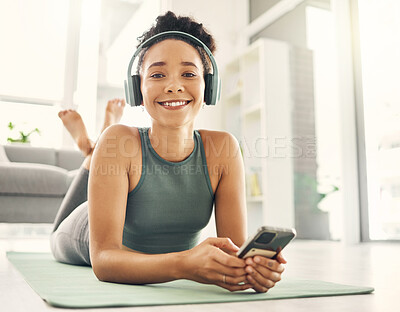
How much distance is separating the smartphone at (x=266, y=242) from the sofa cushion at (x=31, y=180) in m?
2.44

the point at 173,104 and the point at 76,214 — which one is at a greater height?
the point at 173,104

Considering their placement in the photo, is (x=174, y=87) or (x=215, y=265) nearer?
(x=215, y=265)

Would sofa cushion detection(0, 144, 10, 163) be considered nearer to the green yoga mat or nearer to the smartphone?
the green yoga mat

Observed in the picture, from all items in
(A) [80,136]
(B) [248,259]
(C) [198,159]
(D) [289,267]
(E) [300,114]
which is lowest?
(D) [289,267]

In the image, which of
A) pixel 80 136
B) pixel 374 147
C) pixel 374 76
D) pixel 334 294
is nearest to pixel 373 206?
pixel 374 147

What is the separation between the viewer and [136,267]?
2.93 feet

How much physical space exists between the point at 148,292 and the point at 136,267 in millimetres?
72

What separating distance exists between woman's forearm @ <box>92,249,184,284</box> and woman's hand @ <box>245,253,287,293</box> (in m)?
0.14

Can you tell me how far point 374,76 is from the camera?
3318mm

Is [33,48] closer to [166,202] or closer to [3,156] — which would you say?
[3,156]

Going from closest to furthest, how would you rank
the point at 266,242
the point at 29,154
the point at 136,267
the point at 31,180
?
the point at 266,242
the point at 136,267
the point at 31,180
the point at 29,154

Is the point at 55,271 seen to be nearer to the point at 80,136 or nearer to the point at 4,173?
the point at 80,136

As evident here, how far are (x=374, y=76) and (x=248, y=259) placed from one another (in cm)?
296

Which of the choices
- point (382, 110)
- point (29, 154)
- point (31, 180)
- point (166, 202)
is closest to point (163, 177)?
point (166, 202)
